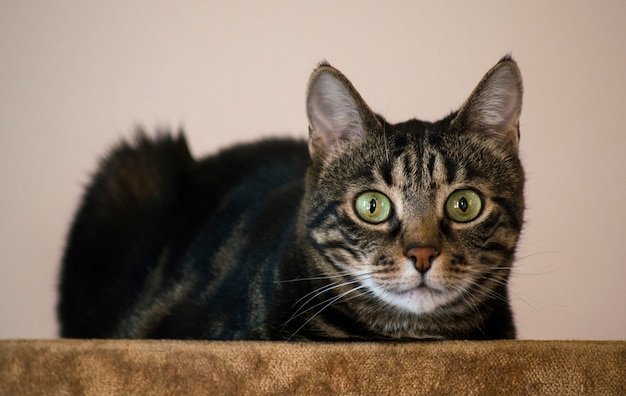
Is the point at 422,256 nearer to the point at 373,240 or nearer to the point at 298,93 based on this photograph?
the point at 373,240

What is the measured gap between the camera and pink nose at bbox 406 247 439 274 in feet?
3.10

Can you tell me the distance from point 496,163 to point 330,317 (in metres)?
0.39

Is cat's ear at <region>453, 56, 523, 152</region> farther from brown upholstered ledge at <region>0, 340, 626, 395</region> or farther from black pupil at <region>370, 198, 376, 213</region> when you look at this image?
brown upholstered ledge at <region>0, 340, 626, 395</region>

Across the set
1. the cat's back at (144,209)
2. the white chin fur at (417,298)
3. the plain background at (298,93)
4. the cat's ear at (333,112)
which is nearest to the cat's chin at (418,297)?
the white chin fur at (417,298)

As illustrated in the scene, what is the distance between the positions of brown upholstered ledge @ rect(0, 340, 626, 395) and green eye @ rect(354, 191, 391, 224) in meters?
0.22

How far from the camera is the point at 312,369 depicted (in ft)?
2.90

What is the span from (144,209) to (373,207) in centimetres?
81

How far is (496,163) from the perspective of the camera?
1113 millimetres

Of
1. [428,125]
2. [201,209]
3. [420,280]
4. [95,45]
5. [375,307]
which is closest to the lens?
[420,280]

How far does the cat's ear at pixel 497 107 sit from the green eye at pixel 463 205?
140 millimetres

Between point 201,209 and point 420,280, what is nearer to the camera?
point 420,280

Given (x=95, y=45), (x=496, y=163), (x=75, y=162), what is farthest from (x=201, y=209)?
(x=496, y=163)

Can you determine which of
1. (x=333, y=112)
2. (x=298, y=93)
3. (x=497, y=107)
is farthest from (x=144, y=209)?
(x=497, y=107)

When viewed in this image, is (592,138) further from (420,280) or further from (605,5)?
(420,280)
